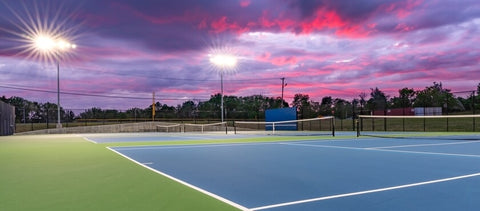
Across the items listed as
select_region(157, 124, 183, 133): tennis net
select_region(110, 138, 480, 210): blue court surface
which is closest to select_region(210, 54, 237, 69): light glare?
select_region(157, 124, 183, 133): tennis net

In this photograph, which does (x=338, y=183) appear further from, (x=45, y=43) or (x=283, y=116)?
(x=45, y=43)

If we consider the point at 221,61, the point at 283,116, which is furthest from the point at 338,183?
the point at 221,61

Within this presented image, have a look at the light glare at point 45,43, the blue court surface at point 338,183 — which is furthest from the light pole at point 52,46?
the blue court surface at point 338,183

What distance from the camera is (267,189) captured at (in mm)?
4641

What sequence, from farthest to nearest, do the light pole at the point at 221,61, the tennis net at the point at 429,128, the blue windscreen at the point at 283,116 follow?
the light pole at the point at 221,61
the blue windscreen at the point at 283,116
the tennis net at the point at 429,128

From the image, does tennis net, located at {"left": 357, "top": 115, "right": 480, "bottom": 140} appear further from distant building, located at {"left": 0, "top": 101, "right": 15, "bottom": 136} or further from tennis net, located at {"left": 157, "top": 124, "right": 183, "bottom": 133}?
distant building, located at {"left": 0, "top": 101, "right": 15, "bottom": 136}

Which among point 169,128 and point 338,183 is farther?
point 169,128

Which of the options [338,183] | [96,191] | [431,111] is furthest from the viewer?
[431,111]

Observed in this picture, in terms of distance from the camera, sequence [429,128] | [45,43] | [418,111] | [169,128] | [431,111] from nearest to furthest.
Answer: [429,128]
[45,43]
[431,111]
[418,111]
[169,128]

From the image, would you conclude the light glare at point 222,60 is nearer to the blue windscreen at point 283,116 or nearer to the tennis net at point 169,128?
the blue windscreen at point 283,116

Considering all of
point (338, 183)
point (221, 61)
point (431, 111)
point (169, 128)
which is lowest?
point (169, 128)

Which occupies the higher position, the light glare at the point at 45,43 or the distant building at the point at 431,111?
the light glare at the point at 45,43

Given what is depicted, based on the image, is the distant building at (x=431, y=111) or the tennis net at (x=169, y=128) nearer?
the distant building at (x=431, y=111)

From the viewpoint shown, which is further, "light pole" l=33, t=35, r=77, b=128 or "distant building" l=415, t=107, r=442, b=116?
"light pole" l=33, t=35, r=77, b=128
